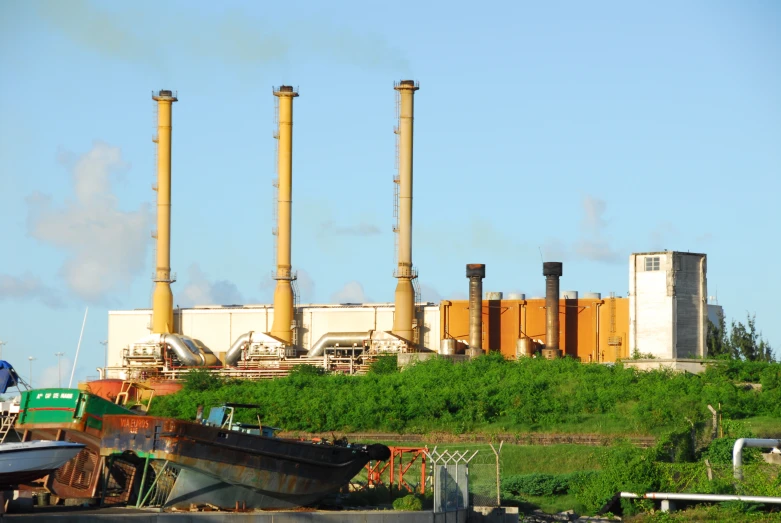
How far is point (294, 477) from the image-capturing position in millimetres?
30297

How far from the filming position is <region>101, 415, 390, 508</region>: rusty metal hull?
1123 inches

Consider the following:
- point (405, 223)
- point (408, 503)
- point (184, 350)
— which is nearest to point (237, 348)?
point (184, 350)

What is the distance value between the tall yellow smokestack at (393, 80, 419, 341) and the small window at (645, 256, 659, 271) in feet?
40.1

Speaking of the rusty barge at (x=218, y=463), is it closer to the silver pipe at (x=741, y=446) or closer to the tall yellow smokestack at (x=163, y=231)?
the silver pipe at (x=741, y=446)

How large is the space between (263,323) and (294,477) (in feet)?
130

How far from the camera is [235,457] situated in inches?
1153

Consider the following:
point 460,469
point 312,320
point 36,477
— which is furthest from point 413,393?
point 36,477

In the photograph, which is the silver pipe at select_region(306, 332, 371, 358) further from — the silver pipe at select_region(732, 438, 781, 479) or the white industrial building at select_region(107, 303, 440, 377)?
the silver pipe at select_region(732, 438, 781, 479)

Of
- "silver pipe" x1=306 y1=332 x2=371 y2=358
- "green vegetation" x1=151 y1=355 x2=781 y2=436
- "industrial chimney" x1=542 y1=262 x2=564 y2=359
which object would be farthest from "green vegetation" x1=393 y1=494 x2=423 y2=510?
"silver pipe" x1=306 y1=332 x2=371 y2=358

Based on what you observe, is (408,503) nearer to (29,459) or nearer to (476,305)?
(29,459)

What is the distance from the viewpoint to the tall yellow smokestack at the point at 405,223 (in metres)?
64.3

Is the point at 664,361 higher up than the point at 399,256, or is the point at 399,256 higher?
the point at 399,256

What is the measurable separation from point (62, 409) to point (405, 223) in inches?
1400

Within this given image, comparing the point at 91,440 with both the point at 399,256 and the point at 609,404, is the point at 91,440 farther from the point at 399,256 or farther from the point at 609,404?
the point at 399,256
